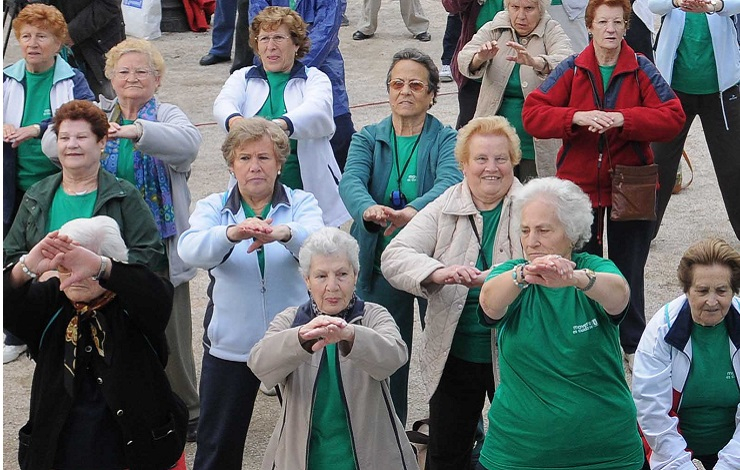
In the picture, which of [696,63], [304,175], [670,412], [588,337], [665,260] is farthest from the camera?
[665,260]

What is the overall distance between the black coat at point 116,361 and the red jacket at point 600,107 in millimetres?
2406

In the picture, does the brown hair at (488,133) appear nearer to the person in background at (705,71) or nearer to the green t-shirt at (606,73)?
the green t-shirt at (606,73)

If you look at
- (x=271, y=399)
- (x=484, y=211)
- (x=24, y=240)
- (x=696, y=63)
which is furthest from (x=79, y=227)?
(x=696, y=63)

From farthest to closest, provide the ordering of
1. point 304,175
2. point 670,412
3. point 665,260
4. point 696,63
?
point 665,260, point 696,63, point 304,175, point 670,412

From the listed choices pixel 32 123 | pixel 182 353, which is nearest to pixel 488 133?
pixel 182 353

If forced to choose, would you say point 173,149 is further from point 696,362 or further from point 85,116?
point 696,362

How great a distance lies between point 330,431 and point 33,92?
9.47ft

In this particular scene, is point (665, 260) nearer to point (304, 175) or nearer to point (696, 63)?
point (696, 63)

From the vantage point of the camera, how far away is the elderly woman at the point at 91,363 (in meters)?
4.85

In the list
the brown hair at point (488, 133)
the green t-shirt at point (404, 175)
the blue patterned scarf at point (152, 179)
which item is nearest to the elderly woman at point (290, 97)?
the blue patterned scarf at point (152, 179)

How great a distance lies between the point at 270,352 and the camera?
4809mm

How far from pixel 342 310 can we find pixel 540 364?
2.61 ft

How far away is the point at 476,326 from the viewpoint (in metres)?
5.31

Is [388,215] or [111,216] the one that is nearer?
[111,216]
